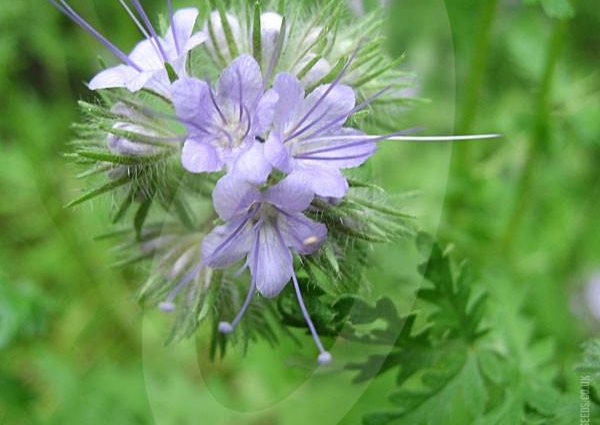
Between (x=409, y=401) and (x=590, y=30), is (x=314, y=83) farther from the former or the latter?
(x=590, y=30)

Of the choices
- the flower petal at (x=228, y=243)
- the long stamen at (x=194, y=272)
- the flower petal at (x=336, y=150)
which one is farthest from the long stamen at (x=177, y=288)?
the flower petal at (x=336, y=150)

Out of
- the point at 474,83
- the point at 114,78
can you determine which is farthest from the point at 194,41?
the point at 474,83

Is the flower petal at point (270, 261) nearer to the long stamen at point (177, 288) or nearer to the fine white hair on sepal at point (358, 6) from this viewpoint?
the long stamen at point (177, 288)

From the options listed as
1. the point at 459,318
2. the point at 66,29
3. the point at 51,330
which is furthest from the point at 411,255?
the point at 66,29

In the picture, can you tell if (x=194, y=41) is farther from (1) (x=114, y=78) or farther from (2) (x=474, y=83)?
(2) (x=474, y=83)

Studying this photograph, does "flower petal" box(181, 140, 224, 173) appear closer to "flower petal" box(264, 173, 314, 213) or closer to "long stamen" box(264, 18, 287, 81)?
"flower petal" box(264, 173, 314, 213)

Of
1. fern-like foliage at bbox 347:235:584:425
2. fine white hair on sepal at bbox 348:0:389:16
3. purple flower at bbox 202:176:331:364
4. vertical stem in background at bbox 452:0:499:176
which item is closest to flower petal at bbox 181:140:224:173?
purple flower at bbox 202:176:331:364

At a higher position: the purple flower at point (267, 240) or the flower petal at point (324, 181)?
the flower petal at point (324, 181)
